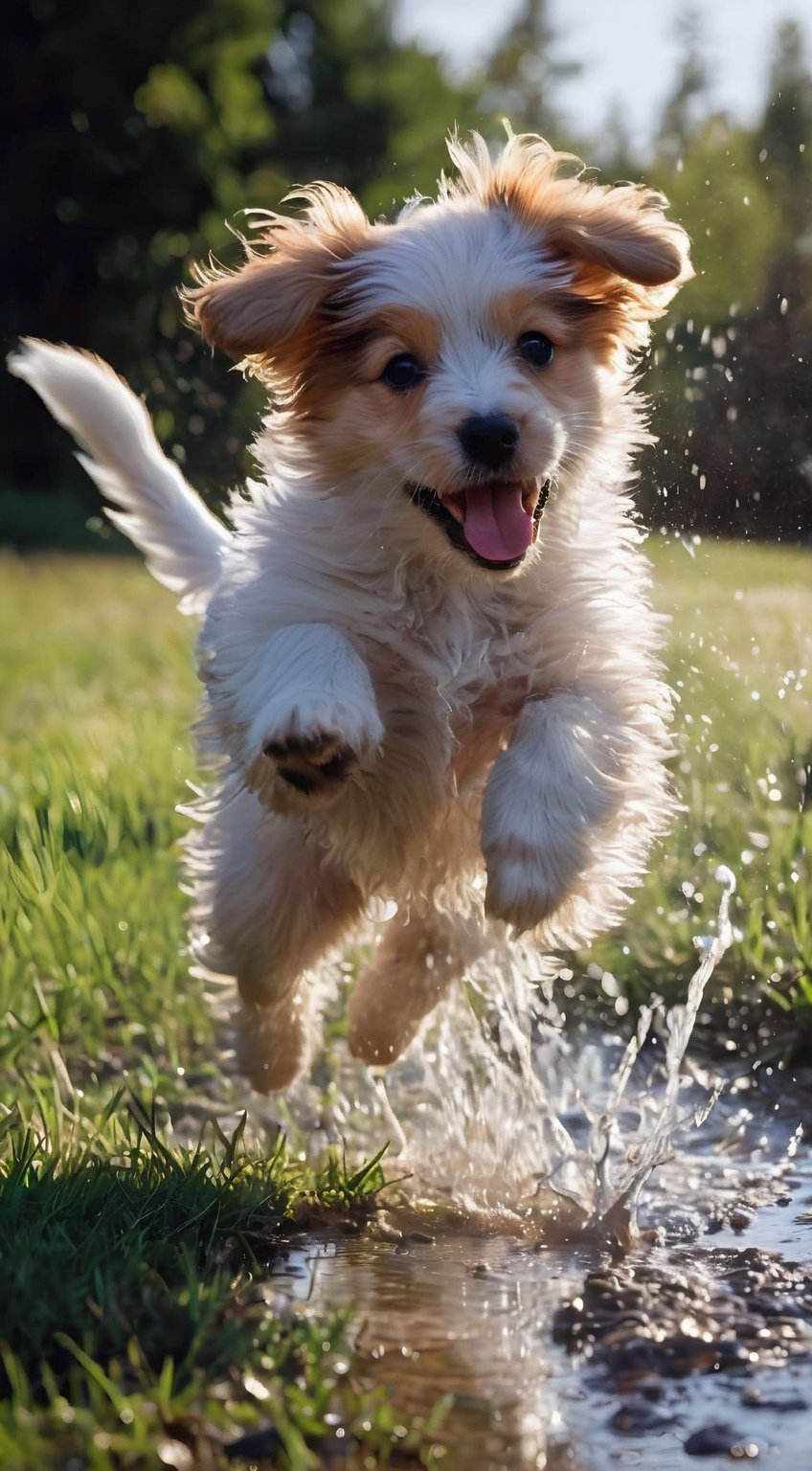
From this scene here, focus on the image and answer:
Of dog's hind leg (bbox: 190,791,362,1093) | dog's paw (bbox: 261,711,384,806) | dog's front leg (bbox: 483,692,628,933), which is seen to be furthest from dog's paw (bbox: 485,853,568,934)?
dog's hind leg (bbox: 190,791,362,1093)

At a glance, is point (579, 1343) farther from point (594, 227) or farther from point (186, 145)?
point (186, 145)

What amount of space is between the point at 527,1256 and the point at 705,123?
406 cm

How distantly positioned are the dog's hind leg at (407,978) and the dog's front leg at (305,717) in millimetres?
832

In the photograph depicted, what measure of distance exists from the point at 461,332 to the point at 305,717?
77 cm

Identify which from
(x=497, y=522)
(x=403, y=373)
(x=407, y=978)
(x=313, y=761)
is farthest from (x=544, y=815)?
(x=407, y=978)

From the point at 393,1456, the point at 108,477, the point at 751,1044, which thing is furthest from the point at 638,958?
the point at 393,1456

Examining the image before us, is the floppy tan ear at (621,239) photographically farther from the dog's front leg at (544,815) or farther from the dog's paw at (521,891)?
the dog's paw at (521,891)

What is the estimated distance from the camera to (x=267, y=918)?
3.52 meters

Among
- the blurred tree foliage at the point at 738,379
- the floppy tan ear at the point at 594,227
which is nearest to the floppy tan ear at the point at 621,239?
the floppy tan ear at the point at 594,227

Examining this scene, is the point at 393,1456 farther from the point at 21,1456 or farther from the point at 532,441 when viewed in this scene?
the point at 532,441

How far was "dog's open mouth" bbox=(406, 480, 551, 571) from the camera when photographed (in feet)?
9.78

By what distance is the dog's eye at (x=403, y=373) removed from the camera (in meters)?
3.08

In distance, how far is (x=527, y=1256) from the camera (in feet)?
9.52

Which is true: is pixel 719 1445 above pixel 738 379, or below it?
below
